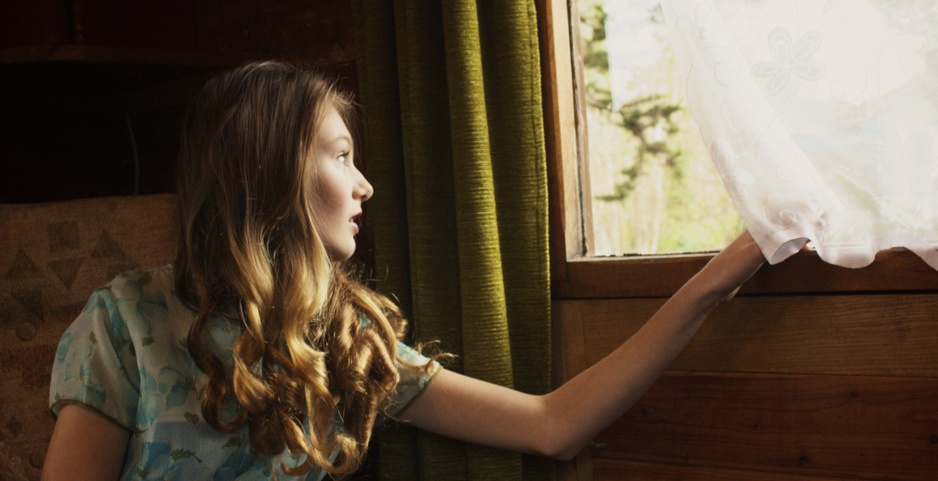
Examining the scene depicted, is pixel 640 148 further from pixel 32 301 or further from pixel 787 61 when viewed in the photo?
pixel 32 301

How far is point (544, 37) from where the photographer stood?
4.52 feet

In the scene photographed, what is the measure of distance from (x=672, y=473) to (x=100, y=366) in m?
0.83


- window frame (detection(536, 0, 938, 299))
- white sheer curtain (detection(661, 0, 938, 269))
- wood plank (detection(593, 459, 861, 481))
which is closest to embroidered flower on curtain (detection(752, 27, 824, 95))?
white sheer curtain (detection(661, 0, 938, 269))

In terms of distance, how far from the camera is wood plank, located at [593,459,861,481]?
1.20 metres

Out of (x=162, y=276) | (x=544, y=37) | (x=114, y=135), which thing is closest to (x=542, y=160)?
(x=544, y=37)

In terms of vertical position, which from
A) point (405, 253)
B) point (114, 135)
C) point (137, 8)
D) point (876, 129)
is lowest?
point (405, 253)

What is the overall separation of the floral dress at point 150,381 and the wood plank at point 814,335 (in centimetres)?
61

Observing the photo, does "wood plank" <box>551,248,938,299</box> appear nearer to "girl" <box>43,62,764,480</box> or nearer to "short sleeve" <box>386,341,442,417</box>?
"girl" <box>43,62,764,480</box>

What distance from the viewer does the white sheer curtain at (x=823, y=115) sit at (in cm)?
98

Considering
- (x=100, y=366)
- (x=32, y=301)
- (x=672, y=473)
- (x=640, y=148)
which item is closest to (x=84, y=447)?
(x=100, y=366)

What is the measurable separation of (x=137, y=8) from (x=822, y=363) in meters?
1.55

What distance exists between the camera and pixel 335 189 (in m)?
1.23

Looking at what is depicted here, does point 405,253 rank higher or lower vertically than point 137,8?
lower

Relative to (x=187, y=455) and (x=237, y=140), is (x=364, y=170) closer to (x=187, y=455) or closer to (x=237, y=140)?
(x=237, y=140)
